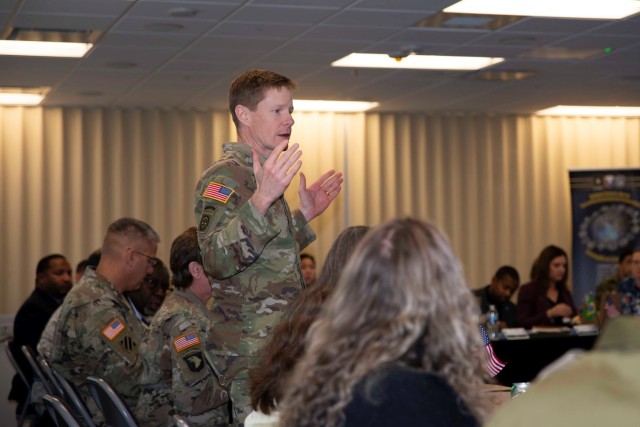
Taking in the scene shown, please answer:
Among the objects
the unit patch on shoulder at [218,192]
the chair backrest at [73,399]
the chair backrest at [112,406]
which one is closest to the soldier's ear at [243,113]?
the unit patch on shoulder at [218,192]

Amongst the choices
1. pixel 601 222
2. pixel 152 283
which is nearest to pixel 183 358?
pixel 152 283

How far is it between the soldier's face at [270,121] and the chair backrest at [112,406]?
3.17ft

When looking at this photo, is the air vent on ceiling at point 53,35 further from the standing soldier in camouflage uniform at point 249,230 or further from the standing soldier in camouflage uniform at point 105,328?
the standing soldier in camouflage uniform at point 249,230

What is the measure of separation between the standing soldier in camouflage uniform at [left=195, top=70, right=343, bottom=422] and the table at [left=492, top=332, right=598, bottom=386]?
443 cm

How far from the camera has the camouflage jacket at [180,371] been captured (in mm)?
3807

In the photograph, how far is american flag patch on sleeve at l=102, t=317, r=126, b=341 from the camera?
4.71m

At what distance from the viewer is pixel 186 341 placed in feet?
12.8

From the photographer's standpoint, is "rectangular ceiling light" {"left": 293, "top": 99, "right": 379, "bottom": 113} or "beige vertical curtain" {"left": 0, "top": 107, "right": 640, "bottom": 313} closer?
"beige vertical curtain" {"left": 0, "top": 107, "right": 640, "bottom": 313}

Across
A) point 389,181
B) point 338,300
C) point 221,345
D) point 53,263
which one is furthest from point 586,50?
point 338,300

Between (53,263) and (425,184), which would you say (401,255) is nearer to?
(53,263)

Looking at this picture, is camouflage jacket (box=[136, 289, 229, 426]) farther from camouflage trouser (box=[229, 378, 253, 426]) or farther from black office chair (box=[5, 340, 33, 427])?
black office chair (box=[5, 340, 33, 427])

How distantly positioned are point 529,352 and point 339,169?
13.1 ft

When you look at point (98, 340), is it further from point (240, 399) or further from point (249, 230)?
point (249, 230)

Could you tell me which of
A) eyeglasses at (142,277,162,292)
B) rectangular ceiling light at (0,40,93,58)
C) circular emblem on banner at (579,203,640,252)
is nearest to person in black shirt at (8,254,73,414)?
eyeglasses at (142,277,162,292)
